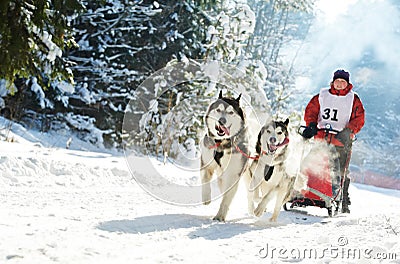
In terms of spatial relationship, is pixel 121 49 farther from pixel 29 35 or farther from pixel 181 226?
pixel 181 226

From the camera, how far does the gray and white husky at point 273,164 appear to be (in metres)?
4.43

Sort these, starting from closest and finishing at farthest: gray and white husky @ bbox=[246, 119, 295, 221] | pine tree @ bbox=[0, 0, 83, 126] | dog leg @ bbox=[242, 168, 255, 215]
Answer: pine tree @ bbox=[0, 0, 83, 126] → gray and white husky @ bbox=[246, 119, 295, 221] → dog leg @ bbox=[242, 168, 255, 215]

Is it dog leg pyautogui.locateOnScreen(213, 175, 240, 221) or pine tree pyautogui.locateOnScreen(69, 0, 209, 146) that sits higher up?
pine tree pyautogui.locateOnScreen(69, 0, 209, 146)

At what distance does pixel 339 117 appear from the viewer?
217 inches

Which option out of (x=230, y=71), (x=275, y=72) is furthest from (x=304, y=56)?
(x=230, y=71)

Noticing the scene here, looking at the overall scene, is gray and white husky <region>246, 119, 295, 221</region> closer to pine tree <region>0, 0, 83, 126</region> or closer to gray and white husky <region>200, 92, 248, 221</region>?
gray and white husky <region>200, 92, 248, 221</region>

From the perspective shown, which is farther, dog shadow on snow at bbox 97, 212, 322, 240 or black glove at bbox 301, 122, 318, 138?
black glove at bbox 301, 122, 318, 138

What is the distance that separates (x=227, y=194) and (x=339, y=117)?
7.72 feet

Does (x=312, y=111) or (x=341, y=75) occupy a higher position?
(x=341, y=75)

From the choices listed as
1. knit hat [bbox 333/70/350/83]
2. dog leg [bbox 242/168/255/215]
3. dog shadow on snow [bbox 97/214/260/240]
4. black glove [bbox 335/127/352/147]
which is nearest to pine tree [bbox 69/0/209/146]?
knit hat [bbox 333/70/350/83]

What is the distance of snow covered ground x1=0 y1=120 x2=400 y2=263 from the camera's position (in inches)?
91.7

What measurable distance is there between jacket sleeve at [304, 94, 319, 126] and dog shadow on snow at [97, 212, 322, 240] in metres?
1.95

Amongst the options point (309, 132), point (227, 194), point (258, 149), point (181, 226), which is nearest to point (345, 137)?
point (309, 132)

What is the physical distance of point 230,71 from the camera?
1012 cm
